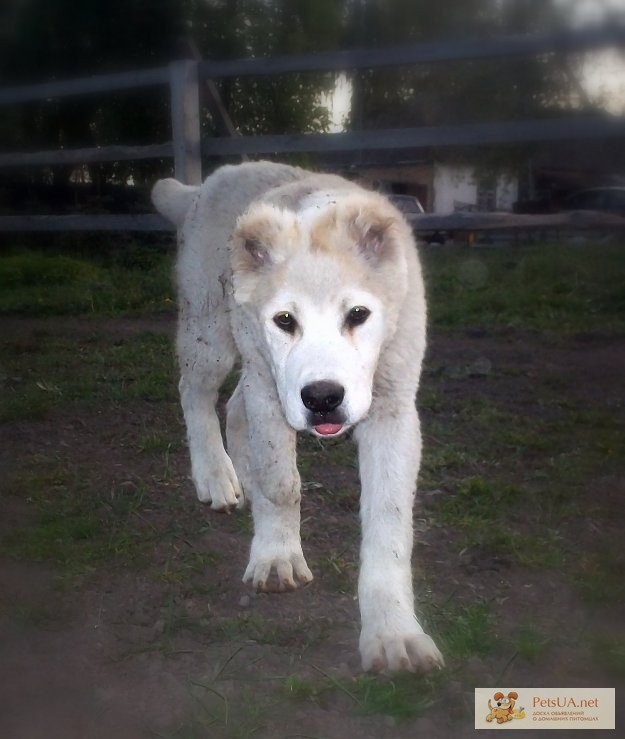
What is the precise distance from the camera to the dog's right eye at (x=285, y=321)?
85.2 inches

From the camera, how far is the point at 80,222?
2.87 metres

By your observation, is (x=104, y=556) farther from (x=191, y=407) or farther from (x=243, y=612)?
(x=191, y=407)

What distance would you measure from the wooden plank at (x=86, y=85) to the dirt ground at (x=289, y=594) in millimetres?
851

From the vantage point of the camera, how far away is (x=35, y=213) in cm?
290

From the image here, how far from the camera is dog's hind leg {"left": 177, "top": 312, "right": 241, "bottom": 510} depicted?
3.00 meters

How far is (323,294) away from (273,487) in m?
0.61

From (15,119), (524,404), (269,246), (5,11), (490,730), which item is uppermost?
(5,11)

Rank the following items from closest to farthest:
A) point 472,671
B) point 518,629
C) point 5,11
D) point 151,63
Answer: point 472,671 < point 518,629 < point 5,11 < point 151,63

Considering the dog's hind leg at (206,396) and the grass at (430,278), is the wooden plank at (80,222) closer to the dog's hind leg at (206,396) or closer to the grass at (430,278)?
the grass at (430,278)

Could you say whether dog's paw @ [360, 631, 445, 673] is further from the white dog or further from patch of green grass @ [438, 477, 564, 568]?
patch of green grass @ [438, 477, 564, 568]

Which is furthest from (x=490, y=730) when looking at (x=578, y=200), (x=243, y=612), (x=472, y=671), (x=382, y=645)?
(x=578, y=200)

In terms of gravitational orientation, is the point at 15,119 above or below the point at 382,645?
above

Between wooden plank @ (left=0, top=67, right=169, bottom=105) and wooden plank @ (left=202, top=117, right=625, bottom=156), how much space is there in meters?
0.30

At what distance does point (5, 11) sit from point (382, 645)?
6.27ft
